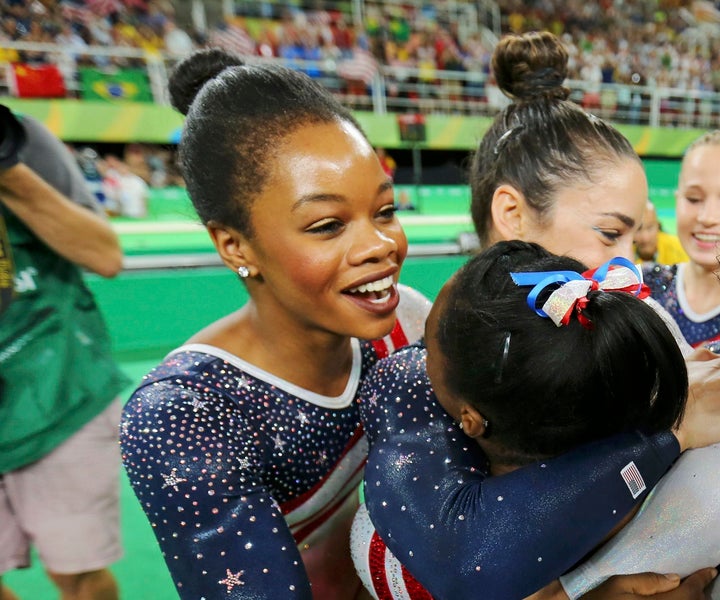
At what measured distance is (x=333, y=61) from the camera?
8484 mm

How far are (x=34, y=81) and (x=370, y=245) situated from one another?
6.46 m

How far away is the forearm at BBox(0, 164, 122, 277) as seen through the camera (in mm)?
1154

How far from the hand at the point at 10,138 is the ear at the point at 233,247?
450 mm

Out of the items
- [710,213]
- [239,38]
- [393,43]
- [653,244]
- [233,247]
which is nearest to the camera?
[233,247]

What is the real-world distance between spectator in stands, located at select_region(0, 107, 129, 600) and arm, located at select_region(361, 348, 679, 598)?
0.78 meters

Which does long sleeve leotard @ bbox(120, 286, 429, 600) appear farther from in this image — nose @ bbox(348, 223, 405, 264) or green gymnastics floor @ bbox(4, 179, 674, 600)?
green gymnastics floor @ bbox(4, 179, 674, 600)

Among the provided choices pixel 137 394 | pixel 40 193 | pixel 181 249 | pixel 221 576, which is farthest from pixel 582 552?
pixel 181 249

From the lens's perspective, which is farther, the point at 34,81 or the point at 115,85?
the point at 115,85

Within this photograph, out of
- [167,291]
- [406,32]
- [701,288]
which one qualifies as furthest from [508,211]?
[406,32]

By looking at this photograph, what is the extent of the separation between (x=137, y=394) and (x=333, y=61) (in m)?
8.33

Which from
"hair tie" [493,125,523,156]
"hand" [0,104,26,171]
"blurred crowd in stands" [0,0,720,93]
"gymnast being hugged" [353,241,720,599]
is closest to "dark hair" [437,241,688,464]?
"gymnast being hugged" [353,241,720,599]

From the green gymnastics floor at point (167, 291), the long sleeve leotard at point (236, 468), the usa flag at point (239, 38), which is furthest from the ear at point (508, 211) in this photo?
the usa flag at point (239, 38)

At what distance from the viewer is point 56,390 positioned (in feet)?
4.04

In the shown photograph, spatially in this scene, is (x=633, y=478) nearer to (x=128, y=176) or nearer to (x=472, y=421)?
(x=472, y=421)
